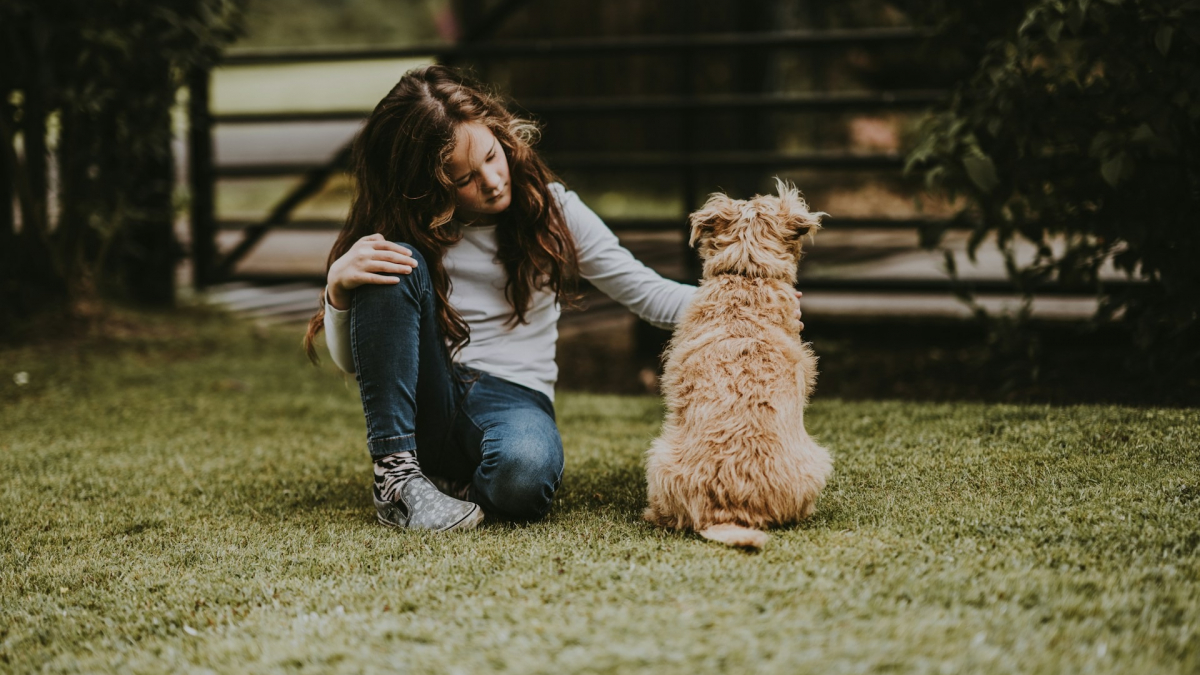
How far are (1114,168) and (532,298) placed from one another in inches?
71.4

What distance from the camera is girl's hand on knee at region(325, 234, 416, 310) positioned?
2447 millimetres

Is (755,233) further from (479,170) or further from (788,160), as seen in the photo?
(788,160)

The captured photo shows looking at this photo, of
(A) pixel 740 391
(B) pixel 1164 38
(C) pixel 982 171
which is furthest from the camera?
(C) pixel 982 171

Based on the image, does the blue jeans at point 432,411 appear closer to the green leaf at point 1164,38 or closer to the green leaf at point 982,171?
the green leaf at point 982,171

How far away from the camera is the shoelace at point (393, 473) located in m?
2.53

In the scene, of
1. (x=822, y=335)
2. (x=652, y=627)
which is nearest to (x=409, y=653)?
(x=652, y=627)

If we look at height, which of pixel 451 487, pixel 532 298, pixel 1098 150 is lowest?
pixel 451 487

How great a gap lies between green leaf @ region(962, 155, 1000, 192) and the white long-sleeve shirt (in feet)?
3.98

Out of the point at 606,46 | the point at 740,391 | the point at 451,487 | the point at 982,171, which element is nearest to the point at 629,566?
the point at 740,391

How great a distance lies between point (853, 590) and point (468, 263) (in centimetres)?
147

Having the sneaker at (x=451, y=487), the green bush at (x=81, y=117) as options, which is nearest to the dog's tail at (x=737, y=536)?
the sneaker at (x=451, y=487)

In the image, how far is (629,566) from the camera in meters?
2.07

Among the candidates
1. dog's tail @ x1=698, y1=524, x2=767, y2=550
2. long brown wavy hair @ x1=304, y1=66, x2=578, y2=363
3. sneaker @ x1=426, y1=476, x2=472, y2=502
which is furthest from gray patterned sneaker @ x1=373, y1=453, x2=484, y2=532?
dog's tail @ x1=698, y1=524, x2=767, y2=550

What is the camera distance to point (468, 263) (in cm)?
285
